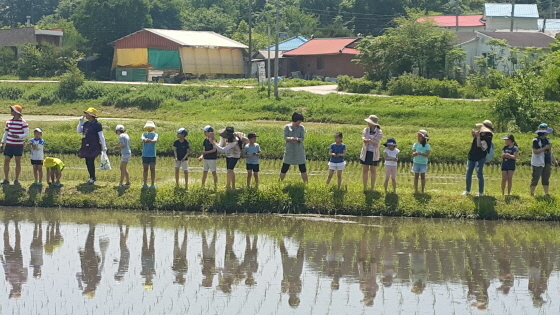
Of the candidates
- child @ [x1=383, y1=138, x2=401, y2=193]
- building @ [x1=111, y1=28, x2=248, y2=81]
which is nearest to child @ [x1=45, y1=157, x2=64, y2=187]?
child @ [x1=383, y1=138, x2=401, y2=193]

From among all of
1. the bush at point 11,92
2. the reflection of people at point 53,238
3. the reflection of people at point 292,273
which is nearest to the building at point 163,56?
the bush at point 11,92

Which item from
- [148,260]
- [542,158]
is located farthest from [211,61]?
[148,260]

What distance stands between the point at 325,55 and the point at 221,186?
37.5 meters

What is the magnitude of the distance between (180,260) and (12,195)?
214 inches

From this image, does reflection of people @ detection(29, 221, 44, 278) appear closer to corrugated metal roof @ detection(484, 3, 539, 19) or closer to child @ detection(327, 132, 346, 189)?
child @ detection(327, 132, 346, 189)

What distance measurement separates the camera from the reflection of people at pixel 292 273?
8.96 m

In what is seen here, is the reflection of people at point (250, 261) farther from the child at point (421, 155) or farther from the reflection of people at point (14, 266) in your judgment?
the child at point (421, 155)

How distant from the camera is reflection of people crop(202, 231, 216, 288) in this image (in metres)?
9.57

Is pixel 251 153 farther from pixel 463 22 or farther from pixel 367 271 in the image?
pixel 463 22

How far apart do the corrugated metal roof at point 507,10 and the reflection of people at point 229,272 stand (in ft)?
191

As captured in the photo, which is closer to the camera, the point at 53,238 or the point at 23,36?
the point at 53,238

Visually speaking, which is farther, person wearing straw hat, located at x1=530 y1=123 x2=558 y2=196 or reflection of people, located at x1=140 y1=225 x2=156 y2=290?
→ person wearing straw hat, located at x1=530 y1=123 x2=558 y2=196

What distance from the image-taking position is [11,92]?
39219 millimetres

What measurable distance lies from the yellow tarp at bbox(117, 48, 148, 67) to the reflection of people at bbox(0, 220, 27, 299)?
38810 millimetres
